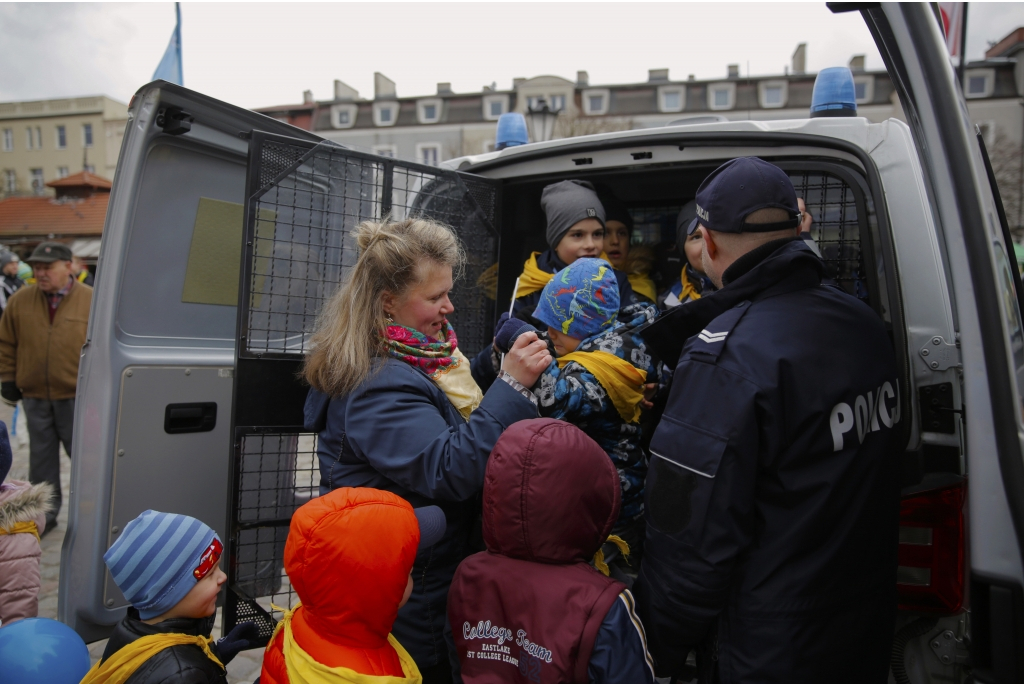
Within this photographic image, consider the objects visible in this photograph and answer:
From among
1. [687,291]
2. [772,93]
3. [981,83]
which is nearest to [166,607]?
[687,291]

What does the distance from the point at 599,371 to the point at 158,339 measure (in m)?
1.77

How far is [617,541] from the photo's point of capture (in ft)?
6.39

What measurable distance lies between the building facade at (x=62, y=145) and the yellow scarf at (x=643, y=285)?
52.1m

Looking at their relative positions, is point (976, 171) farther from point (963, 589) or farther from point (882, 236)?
point (963, 589)

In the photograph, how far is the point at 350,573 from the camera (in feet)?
4.62

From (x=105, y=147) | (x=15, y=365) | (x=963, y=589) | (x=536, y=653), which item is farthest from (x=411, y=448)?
(x=105, y=147)

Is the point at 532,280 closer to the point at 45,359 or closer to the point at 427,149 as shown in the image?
the point at 45,359

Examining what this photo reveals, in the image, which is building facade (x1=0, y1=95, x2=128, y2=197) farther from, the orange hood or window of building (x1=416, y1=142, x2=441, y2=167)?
the orange hood

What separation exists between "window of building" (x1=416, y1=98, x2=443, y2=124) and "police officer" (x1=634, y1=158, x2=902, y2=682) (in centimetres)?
4603

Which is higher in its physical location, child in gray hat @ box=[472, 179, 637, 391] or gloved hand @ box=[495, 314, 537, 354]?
child in gray hat @ box=[472, 179, 637, 391]

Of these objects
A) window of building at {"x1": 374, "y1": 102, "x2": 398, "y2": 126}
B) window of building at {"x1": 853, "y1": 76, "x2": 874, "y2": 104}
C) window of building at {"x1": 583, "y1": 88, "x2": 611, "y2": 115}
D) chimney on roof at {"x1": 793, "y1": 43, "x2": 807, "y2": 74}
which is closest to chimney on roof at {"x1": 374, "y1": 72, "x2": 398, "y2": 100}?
window of building at {"x1": 374, "y1": 102, "x2": 398, "y2": 126}

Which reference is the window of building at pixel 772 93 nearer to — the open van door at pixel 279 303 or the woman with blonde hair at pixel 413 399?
the open van door at pixel 279 303

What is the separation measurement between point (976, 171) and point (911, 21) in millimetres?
294

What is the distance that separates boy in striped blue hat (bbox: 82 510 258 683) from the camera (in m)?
1.48
